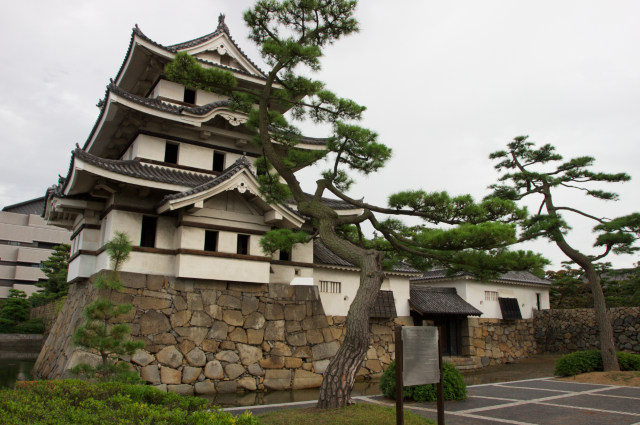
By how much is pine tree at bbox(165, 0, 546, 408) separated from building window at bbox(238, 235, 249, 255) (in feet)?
11.4

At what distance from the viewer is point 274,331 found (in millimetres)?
12875

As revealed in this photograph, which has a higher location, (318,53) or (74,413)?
(318,53)

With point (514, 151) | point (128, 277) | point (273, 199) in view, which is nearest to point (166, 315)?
point (128, 277)

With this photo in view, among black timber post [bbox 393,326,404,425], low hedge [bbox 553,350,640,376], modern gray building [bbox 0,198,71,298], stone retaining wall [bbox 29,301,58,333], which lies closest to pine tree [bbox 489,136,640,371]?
low hedge [bbox 553,350,640,376]

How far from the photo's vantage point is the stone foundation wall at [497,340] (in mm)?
20336

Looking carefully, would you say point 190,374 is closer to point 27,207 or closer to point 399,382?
point 399,382

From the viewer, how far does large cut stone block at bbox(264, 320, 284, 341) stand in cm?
1277

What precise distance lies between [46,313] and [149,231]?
82.3 ft

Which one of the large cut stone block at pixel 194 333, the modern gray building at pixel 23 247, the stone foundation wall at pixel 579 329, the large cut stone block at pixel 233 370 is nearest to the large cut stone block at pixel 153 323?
the large cut stone block at pixel 194 333

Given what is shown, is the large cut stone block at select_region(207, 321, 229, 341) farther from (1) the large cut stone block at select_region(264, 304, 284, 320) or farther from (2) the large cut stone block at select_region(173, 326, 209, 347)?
(1) the large cut stone block at select_region(264, 304, 284, 320)

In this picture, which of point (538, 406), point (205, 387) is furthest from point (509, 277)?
point (205, 387)

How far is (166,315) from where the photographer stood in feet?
38.0

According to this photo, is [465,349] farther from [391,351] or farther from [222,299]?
[222,299]

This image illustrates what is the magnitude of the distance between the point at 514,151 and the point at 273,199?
10692 millimetres
